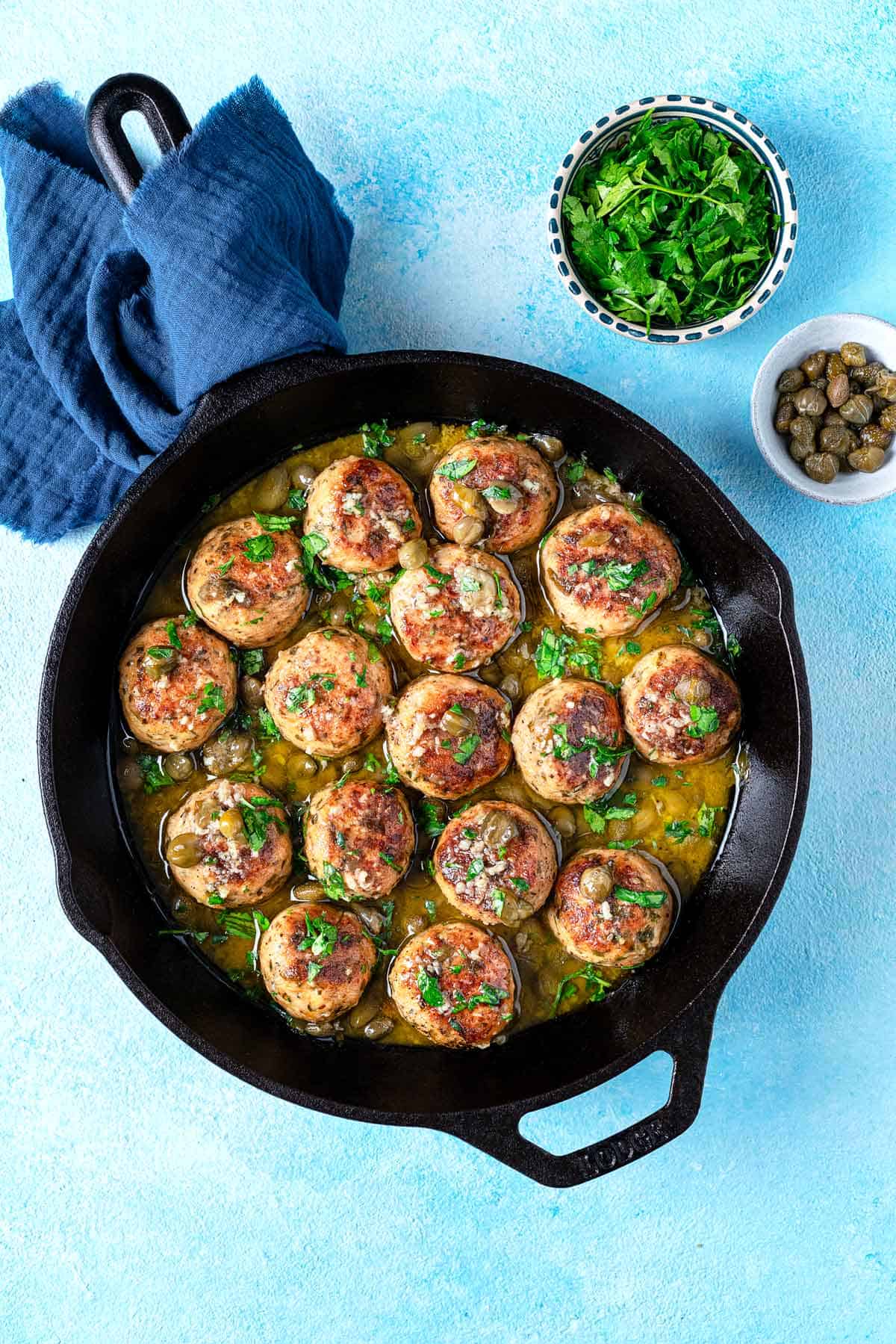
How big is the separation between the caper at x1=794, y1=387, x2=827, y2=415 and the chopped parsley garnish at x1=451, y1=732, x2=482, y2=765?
1697mm

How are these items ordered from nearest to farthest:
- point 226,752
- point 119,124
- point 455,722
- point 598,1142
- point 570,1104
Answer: point 598,1142
point 119,124
point 455,722
point 226,752
point 570,1104

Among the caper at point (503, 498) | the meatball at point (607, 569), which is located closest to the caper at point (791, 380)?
the meatball at point (607, 569)

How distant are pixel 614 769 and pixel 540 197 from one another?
219 centimetres

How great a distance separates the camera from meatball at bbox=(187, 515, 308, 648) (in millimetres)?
3590

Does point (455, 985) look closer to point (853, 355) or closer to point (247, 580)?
point (247, 580)

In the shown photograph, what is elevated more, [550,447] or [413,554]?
[550,447]

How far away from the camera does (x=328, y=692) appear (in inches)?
141

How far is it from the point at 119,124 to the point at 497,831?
2.60 metres

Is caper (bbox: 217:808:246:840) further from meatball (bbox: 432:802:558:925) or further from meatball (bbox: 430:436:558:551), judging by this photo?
meatball (bbox: 430:436:558:551)

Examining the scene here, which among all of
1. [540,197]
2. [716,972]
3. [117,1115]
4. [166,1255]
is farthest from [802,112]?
[166,1255]

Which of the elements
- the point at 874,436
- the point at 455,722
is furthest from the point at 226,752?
the point at 874,436

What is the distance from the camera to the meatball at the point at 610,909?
11.8 ft

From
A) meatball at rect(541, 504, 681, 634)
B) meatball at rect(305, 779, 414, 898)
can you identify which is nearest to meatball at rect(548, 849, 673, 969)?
meatball at rect(305, 779, 414, 898)

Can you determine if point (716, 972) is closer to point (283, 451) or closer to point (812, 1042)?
point (812, 1042)
